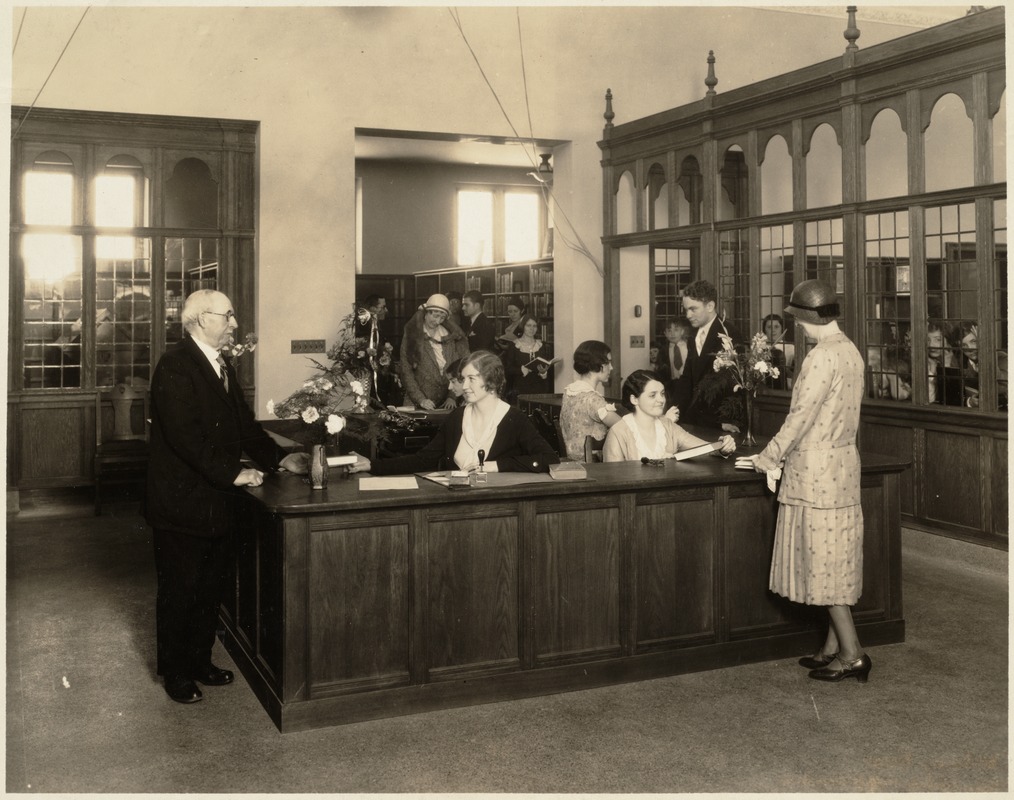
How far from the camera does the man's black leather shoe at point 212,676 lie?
448 centimetres

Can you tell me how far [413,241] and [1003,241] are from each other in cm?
892

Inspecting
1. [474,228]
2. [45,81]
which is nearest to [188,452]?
[45,81]

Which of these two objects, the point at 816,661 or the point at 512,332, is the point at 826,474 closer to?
the point at 816,661

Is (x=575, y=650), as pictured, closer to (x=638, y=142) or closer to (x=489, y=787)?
(x=489, y=787)

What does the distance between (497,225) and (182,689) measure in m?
12.8

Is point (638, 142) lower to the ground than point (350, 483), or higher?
higher

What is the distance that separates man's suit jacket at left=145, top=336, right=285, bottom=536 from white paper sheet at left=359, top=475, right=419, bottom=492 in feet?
1.73

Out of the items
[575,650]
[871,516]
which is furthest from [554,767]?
[871,516]

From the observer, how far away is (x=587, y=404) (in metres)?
5.84

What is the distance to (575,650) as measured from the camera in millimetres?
4395

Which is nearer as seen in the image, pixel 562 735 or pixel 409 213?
pixel 562 735

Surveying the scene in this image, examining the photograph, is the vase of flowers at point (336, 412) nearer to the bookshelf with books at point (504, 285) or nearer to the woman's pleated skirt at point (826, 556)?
the woman's pleated skirt at point (826, 556)

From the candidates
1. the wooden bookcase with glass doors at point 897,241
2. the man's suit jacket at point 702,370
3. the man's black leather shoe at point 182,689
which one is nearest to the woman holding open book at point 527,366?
the wooden bookcase with glass doors at point 897,241

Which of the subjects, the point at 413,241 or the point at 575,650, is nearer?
the point at 575,650
